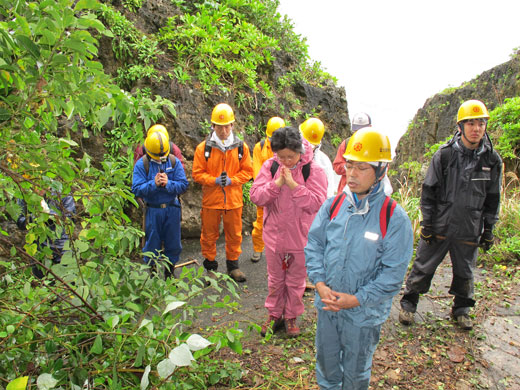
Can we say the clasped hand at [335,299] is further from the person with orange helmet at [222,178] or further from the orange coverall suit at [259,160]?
the orange coverall suit at [259,160]

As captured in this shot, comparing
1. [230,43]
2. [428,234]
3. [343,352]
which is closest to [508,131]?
[428,234]

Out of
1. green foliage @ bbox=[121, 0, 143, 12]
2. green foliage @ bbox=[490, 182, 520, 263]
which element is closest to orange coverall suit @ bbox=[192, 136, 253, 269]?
green foliage @ bbox=[121, 0, 143, 12]

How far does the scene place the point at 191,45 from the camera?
23.6ft

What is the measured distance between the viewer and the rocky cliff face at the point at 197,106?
250 inches

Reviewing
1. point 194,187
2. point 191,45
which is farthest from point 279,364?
point 191,45

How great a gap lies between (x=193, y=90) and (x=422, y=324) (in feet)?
18.3

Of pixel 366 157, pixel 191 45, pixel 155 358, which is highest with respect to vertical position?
pixel 191 45

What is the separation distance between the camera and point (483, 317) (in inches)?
157

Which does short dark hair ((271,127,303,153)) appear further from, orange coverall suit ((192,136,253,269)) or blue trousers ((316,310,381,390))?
orange coverall suit ((192,136,253,269))

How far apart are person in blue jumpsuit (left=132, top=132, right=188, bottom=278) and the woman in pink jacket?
142 centimetres

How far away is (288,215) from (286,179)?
1.39 ft

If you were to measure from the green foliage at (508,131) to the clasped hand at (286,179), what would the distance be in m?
6.86

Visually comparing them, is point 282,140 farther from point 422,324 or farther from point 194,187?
point 194,187

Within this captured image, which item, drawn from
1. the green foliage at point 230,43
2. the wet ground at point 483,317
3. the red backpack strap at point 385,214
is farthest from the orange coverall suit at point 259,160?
the red backpack strap at point 385,214
